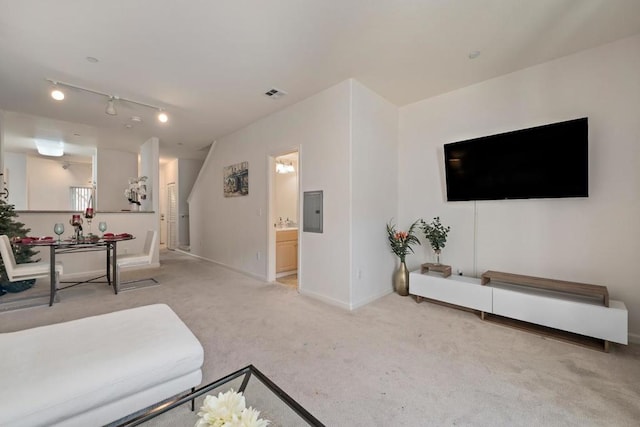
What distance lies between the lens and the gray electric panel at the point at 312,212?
349cm

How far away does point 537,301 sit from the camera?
2.44 m

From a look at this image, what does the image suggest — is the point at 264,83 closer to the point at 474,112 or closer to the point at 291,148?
the point at 291,148

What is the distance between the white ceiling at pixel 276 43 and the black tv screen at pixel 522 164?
0.79 metres

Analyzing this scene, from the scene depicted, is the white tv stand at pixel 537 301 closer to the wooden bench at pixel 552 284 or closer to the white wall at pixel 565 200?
the wooden bench at pixel 552 284

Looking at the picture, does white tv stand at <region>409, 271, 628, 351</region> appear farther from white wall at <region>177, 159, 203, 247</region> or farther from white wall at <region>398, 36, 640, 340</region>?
white wall at <region>177, 159, 203, 247</region>

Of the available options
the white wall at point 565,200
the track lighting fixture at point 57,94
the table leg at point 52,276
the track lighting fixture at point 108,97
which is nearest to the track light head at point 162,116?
the track lighting fixture at point 108,97

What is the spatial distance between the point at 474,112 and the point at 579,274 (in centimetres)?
207

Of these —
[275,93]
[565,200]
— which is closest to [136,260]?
[275,93]

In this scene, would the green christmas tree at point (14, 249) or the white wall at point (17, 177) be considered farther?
the white wall at point (17, 177)

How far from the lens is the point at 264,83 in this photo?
325 centimetres

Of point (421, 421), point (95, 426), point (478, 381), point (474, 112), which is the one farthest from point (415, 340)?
point (474, 112)

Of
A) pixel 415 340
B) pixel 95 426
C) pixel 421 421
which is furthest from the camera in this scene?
pixel 415 340

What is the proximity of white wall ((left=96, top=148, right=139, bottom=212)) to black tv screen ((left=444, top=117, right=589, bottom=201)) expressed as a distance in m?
7.63

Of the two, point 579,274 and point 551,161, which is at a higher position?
point 551,161
